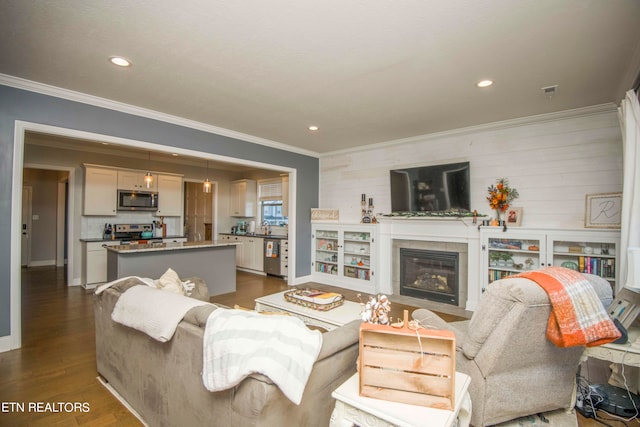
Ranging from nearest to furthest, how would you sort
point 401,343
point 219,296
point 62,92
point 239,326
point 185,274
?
point 401,343
point 239,326
point 62,92
point 185,274
point 219,296

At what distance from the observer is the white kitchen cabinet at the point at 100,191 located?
5.58m

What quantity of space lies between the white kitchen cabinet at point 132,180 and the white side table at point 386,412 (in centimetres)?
637

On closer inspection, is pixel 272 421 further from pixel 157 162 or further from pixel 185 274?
pixel 157 162

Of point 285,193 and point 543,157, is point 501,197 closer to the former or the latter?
point 543,157

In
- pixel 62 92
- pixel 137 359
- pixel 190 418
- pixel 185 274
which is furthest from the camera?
pixel 185 274

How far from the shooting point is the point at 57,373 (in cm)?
253

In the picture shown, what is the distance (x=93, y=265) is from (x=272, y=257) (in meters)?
3.28

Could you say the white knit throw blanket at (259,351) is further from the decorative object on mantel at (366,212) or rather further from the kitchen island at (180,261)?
the decorative object on mantel at (366,212)

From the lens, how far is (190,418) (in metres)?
1.57

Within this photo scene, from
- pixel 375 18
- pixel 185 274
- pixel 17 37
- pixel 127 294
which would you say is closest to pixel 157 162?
pixel 185 274

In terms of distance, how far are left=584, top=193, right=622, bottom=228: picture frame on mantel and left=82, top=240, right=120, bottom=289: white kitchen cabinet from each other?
751 centimetres

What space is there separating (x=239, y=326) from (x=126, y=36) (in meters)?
2.35

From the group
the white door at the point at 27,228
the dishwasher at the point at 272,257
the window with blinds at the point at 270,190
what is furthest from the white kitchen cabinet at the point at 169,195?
the white door at the point at 27,228

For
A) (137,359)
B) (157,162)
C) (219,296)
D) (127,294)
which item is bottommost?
(219,296)
